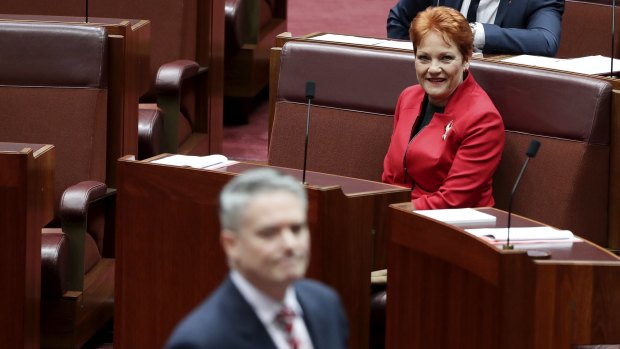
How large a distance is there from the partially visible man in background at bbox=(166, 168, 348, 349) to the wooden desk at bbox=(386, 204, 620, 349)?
1.30 feet

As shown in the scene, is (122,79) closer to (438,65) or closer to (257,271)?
(438,65)

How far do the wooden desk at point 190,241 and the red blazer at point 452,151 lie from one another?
10 centimetres

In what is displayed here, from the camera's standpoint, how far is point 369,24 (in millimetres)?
2717

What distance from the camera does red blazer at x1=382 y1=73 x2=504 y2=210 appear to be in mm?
1258

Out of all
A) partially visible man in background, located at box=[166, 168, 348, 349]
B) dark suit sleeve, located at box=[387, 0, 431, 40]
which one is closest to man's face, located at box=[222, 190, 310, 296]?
partially visible man in background, located at box=[166, 168, 348, 349]

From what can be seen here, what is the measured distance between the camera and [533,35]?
1474 mm

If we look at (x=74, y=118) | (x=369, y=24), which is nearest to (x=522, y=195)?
(x=74, y=118)

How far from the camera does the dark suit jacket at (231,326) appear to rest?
58cm

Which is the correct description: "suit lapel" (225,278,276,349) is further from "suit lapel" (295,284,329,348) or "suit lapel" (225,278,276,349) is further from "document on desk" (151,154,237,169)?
"document on desk" (151,154,237,169)

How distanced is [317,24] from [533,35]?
1252mm

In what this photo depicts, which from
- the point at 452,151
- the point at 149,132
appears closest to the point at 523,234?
the point at 452,151

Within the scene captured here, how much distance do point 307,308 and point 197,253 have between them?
59cm

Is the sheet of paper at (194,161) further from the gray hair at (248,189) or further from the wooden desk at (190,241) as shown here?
the gray hair at (248,189)

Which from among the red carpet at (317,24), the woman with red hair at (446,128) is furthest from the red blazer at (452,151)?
the red carpet at (317,24)
